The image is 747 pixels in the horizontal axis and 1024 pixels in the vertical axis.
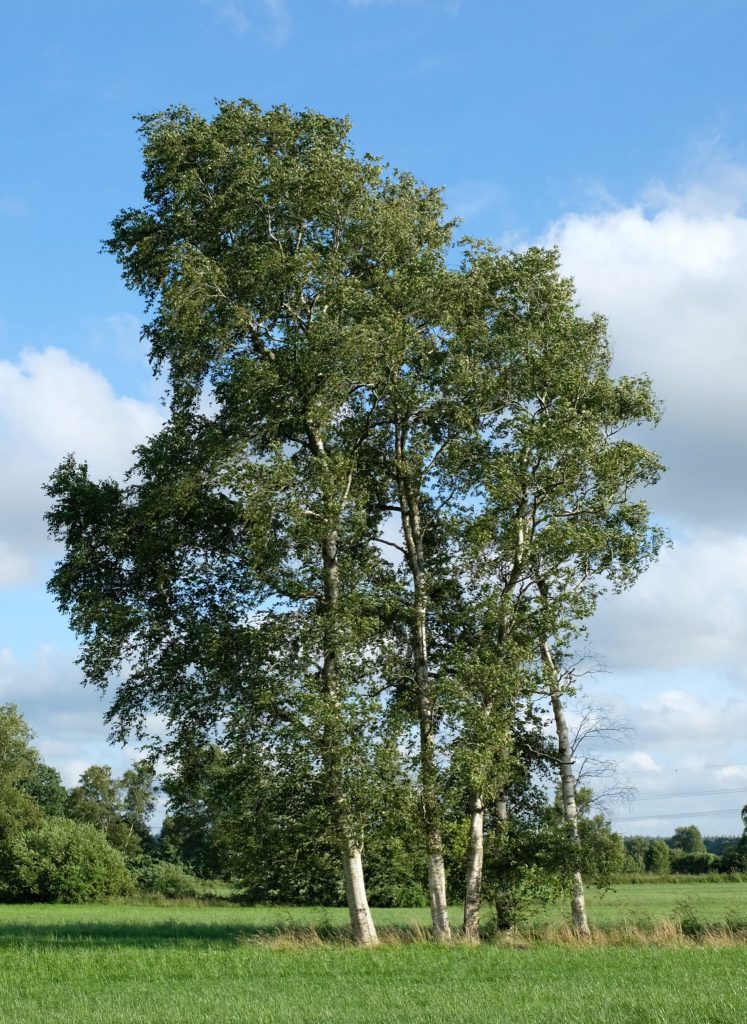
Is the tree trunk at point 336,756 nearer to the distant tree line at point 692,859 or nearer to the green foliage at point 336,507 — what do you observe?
the green foliage at point 336,507

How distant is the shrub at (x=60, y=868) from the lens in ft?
213

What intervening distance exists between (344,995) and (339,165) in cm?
2115

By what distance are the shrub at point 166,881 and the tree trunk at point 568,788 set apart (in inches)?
1908

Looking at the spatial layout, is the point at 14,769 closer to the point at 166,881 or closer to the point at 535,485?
the point at 166,881

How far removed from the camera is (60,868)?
214 feet

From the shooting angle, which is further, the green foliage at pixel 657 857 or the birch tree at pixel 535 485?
the green foliage at pixel 657 857

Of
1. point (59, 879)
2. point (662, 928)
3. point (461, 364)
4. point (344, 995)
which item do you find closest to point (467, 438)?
point (461, 364)

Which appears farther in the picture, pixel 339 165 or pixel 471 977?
pixel 339 165

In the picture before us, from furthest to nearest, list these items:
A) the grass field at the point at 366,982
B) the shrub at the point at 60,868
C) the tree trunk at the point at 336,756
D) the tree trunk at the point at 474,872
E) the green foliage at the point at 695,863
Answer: the green foliage at the point at 695,863 < the shrub at the point at 60,868 < the tree trunk at the point at 474,872 < the tree trunk at the point at 336,756 < the grass field at the point at 366,982

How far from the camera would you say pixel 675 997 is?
1452 centimetres

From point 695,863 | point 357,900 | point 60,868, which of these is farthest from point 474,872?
point 695,863

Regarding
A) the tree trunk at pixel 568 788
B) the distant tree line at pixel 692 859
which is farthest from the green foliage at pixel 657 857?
the tree trunk at pixel 568 788

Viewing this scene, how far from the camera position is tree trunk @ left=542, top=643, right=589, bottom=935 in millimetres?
26728

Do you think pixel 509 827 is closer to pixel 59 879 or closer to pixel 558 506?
pixel 558 506
